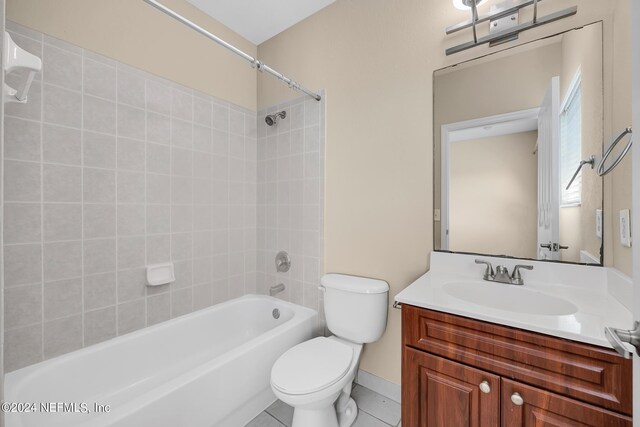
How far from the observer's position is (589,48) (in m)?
1.14

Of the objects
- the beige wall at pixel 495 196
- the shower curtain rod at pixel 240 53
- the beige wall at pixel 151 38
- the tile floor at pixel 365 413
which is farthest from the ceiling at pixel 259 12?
the tile floor at pixel 365 413

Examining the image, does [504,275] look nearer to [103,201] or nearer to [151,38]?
[103,201]

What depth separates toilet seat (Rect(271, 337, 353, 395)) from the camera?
123cm

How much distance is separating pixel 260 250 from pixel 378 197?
1.17 m

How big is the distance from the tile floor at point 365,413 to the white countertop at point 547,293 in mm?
854

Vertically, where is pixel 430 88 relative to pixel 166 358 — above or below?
above

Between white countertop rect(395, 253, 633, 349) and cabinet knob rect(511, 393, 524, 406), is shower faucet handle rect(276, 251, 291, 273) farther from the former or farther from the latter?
cabinet knob rect(511, 393, 524, 406)

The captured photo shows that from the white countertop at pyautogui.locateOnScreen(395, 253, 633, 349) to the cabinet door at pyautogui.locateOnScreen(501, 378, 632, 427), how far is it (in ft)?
0.64

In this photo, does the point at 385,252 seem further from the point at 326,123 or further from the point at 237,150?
the point at 237,150

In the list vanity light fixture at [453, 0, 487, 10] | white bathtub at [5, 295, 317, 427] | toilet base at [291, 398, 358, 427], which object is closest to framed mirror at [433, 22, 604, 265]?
vanity light fixture at [453, 0, 487, 10]

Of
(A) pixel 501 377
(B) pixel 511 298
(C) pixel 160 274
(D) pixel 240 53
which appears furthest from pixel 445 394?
(D) pixel 240 53

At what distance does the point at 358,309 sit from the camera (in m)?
1.59

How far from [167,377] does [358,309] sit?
1.23 m

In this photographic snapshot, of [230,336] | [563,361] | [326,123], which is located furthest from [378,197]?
[230,336]
